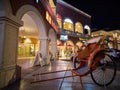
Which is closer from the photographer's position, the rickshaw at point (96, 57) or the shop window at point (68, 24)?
the rickshaw at point (96, 57)

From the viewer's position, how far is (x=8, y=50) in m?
4.82

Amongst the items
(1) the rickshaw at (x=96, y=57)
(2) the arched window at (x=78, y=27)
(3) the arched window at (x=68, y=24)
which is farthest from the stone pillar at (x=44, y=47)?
(2) the arched window at (x=78, y=27)

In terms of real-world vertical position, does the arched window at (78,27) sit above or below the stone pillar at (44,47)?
above

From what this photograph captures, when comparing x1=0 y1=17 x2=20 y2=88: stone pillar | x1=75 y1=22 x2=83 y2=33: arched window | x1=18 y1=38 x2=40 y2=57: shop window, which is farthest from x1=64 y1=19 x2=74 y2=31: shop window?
x1=0 y1=17 x2=20 y2=88: stone pillar

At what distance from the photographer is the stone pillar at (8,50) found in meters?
4.48

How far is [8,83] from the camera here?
189 inches

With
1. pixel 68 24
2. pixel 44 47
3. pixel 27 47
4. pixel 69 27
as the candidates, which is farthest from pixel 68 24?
pixel 44 47

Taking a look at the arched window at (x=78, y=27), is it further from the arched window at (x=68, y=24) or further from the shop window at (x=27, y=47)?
the shop window at (x=27, y=47)

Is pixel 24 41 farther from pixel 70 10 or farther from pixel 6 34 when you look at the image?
→ pixel 6 34

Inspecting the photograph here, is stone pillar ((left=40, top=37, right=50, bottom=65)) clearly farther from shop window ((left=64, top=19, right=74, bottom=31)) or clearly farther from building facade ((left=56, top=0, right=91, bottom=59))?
shop window ((left=64, top=19, right=74, bottom=31))

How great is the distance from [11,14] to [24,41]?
1820cm

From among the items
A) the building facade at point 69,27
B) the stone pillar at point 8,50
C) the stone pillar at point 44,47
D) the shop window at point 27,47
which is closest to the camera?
the stone pillar at point 8,50

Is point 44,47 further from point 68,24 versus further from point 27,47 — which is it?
point 68,24

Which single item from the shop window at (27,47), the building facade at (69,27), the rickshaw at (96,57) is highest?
the building facade at (69,27)
